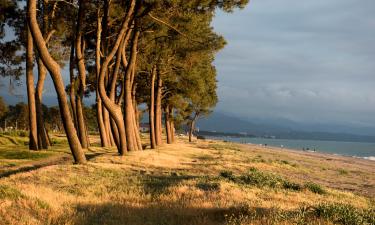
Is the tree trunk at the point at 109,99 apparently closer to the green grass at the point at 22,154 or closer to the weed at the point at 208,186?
the green grass at the point at 22,154

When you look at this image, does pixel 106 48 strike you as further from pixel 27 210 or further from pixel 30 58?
pixel 27 210

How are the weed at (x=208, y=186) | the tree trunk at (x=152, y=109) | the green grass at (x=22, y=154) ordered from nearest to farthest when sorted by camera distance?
the weed at (x=208, y=186) < the green grass at (x=22, y=154) < the tree trunk at (x=152, y=109)

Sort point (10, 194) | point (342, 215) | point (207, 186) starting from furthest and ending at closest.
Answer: point (207, 186), point (10, 194), point (342, 215)

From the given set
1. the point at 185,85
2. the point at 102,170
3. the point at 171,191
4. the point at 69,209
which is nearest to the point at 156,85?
the point at 185,85

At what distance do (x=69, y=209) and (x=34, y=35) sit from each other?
12.9m

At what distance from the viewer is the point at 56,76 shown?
23672 mm

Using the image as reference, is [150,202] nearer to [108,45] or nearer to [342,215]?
[342,215]

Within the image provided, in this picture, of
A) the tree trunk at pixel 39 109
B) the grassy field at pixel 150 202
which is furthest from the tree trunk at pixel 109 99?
the tree trunk at pixel 39 109

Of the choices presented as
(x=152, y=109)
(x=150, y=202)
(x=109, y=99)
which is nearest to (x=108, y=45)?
(x=152, y=109)

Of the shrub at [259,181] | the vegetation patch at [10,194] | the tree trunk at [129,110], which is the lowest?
the shrub at [259,181]

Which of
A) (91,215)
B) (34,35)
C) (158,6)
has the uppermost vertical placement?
(158,6)

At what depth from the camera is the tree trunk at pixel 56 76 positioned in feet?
74.5

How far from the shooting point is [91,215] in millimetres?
11812

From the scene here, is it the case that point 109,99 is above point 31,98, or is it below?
below
